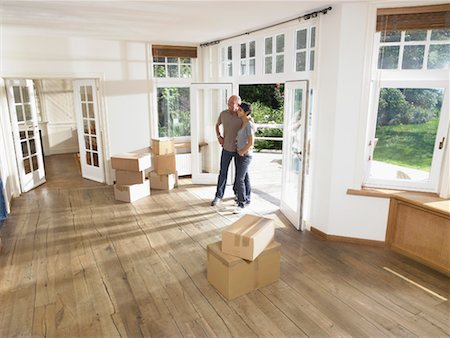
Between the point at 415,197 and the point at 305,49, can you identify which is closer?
the point at 415,197

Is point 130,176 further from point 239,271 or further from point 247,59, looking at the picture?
point 239,271

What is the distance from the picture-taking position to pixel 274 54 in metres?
4.45

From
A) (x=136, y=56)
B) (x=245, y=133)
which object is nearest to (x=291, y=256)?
(x=245, y=133)

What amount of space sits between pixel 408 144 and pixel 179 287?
274 cm

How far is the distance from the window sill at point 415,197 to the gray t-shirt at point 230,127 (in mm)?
1696

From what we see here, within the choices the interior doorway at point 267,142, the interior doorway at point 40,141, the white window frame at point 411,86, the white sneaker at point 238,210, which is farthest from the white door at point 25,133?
the white window frame at point 411,86

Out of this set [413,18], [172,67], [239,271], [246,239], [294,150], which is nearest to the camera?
[246,239]

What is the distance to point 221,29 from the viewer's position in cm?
462

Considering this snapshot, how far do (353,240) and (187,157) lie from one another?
11.6 ft

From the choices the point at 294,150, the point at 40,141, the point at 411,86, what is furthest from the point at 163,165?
the point at 411,86

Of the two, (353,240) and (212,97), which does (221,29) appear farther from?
(353,240)

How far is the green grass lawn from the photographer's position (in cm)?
338

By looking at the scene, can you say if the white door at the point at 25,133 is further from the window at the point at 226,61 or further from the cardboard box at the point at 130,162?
the window at the point at 226,61

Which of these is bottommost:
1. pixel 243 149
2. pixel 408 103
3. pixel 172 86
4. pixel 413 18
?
pixel 243 149
